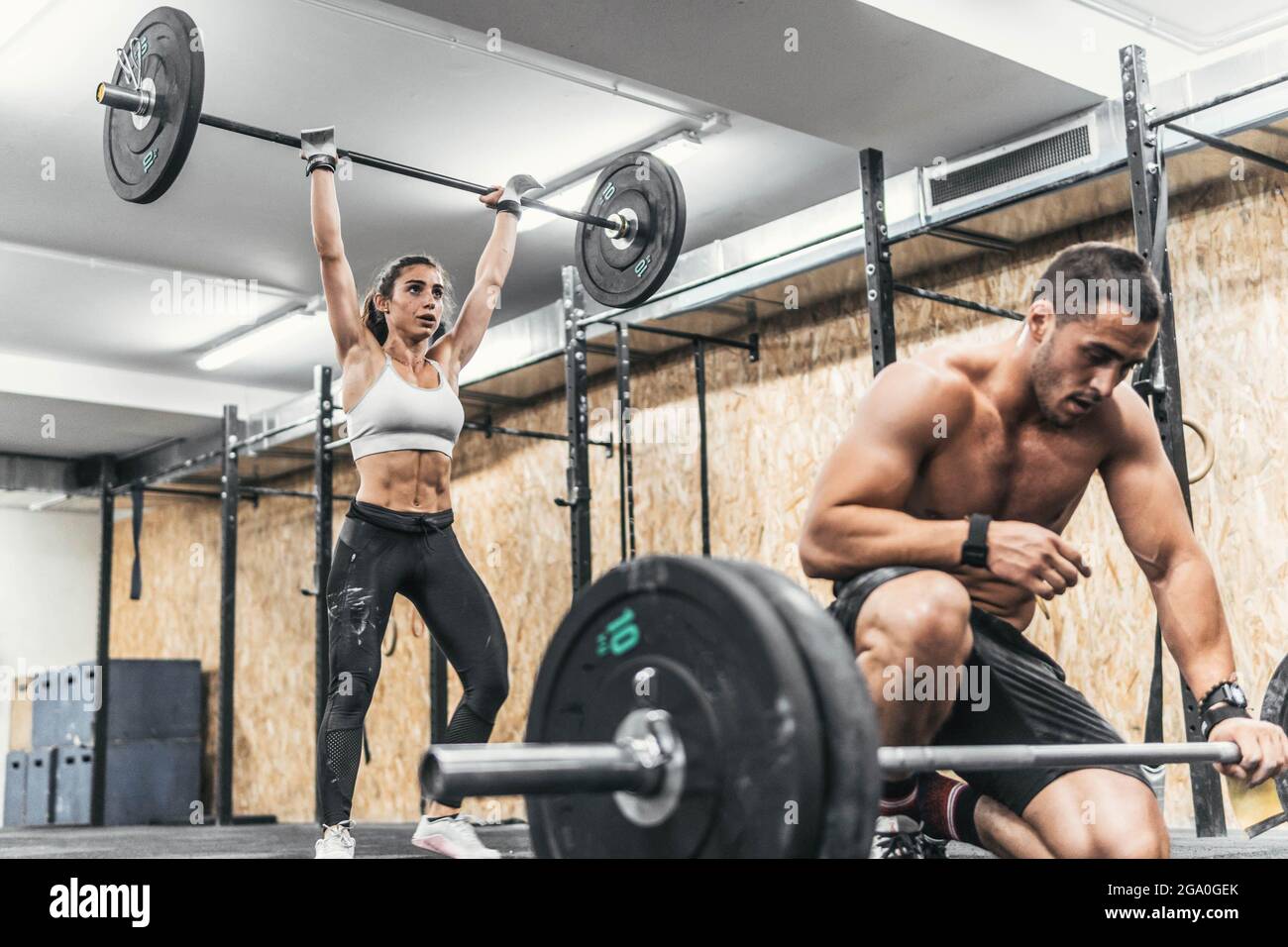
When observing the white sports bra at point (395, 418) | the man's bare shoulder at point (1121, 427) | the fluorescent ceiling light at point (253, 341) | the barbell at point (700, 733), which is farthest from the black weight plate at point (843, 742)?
the fluorescent ceiling light at point (253, 341)

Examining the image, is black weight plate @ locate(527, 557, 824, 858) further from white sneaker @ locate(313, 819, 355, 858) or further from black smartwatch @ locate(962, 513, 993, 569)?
white sneaker @ locate(313, 819, 355, 858)

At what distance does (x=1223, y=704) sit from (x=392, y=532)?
5.54 ft

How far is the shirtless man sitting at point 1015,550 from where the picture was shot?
5.77 ft

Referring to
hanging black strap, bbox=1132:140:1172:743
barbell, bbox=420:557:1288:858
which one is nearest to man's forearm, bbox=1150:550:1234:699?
barbell, bbox=420:557:1288:858

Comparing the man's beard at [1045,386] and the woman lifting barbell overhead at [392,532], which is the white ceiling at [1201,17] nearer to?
the woman lifting barbell overhead at [392,532]

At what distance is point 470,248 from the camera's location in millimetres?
6273

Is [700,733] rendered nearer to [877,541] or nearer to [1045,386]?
[877,541]

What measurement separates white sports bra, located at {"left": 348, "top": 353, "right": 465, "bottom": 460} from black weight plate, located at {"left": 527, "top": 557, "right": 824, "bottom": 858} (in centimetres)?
163

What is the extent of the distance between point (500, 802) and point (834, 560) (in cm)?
532

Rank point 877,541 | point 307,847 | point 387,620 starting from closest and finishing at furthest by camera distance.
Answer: point 877,541
point 387,620
point 307,847

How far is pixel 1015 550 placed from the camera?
173 centimetres

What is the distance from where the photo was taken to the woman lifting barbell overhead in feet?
8.96

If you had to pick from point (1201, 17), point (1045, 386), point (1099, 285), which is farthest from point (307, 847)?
point (1201, 17)
